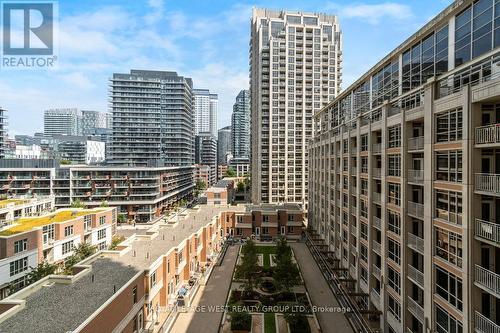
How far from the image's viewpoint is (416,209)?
854 inches

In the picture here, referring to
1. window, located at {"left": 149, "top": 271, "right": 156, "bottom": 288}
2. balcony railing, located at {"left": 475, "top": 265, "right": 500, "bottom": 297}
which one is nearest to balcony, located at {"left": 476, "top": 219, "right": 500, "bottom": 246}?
balcony railing, located at {"left": 475, "top": 265, "right": 500, "bottom": 297}

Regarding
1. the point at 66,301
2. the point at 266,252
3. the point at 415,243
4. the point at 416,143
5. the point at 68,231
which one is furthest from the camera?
the point at 266,252

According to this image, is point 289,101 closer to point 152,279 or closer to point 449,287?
point 152,279

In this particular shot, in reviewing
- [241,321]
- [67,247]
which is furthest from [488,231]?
[67,247]

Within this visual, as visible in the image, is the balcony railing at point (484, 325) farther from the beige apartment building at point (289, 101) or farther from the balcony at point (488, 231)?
the beige apartment building at point (289, 101)

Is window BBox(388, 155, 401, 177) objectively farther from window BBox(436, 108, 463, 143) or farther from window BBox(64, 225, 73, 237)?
window BBox(64, 225, 73, 237)

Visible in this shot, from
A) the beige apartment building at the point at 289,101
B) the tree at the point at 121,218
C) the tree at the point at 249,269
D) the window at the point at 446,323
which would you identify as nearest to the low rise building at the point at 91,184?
the tree at the point at 121,218

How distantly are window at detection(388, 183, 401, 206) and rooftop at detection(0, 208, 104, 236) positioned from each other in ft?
133

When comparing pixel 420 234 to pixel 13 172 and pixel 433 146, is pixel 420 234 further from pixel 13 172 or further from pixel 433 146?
pixel 13 172

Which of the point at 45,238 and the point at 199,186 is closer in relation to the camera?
the point at 45,238

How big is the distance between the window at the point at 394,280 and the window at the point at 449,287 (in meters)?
5.01

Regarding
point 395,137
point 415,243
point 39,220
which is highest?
point 395,137

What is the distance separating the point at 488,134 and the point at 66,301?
27103 millimetres

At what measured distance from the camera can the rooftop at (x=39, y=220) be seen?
35938 millimetres
